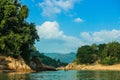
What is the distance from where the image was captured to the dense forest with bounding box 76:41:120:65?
591 ft

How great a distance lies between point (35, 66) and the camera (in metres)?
125

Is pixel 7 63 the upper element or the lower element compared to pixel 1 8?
lower

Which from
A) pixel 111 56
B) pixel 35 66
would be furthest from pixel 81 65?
pixel 35 66

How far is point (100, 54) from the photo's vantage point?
18975cm

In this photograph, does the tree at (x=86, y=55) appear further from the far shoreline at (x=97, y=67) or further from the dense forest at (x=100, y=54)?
the far shoreline at (x=97, y=67)

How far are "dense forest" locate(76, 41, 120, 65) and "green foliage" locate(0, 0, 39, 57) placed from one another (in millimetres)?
71823

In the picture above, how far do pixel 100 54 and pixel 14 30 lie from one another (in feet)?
286

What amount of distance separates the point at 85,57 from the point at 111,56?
1459 centimetres

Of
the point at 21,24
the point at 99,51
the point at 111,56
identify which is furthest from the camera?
the point at 99,51

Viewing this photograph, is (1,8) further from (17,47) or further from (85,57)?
(85,57)

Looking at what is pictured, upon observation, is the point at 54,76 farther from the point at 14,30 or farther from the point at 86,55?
the point at 86,55

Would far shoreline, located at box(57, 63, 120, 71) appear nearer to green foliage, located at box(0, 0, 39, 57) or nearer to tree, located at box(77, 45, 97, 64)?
tree, located at box(77, 45, 97, 64)

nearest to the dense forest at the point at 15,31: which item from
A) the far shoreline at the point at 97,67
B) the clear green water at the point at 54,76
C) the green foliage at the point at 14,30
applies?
the green foliage at the point at 14,30

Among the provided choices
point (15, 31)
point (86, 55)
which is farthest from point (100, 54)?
point (15, 31)
